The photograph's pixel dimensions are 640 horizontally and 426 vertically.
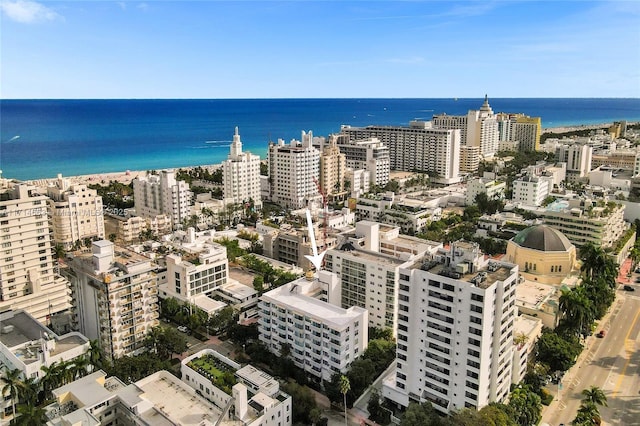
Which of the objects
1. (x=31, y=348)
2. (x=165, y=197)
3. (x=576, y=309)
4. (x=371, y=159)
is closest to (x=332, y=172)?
(x=371, y=159)

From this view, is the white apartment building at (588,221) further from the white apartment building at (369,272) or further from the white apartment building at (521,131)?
the white apartment building at (521,131)

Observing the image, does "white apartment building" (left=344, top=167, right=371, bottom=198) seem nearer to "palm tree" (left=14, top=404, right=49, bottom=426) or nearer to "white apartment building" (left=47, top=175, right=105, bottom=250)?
"white apartment building" (left=47, top=175, right=105, bottom=250)

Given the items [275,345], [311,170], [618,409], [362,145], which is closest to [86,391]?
[275,345]

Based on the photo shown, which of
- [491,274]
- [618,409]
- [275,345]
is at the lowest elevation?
[618,409]

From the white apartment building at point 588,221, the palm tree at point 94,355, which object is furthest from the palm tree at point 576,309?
the palm tree at point 94,355

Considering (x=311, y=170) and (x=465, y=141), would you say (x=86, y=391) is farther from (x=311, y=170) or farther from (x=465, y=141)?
(x=465, y=141)

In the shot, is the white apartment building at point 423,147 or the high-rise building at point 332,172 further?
the white apartment building at point 423,147

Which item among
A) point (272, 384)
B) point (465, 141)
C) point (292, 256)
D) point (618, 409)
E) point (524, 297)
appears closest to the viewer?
point (272, 384)
